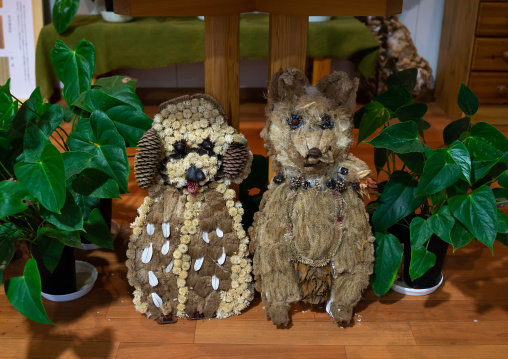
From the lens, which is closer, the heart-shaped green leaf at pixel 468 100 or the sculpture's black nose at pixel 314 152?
the sculpture's black nose at pixel 314 152

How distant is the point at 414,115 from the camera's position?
55.0 inches

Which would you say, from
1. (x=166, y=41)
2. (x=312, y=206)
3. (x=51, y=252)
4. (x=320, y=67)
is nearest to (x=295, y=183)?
(x=312, y=206)

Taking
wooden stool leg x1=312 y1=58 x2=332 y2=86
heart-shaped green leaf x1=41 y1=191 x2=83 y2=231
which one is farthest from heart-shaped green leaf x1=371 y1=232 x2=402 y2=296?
wooden stool leg x1=312 y1=58 x2=332 y2=86

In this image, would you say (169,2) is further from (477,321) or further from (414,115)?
(477,321)

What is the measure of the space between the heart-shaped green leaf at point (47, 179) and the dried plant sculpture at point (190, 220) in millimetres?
237

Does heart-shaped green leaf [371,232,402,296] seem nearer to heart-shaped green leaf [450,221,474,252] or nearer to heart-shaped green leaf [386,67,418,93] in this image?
heart-shaped green leaf [450,221,474,252]

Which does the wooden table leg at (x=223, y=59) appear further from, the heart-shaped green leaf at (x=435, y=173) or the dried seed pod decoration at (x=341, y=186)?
the heart-shaped green leaf at (x=435, y=173)

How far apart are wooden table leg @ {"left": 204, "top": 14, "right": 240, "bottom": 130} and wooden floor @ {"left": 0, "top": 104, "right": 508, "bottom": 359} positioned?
533mm

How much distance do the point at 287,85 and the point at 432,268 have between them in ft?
2.03

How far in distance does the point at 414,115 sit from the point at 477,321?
1.78ft

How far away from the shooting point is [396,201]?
1.30 meters

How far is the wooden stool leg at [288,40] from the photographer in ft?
4.35

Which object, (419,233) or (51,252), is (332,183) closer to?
(419,233)

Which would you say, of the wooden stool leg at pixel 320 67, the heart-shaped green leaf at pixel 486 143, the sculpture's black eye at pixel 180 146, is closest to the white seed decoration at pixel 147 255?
the sculpture's black eye at pixel 180 146
